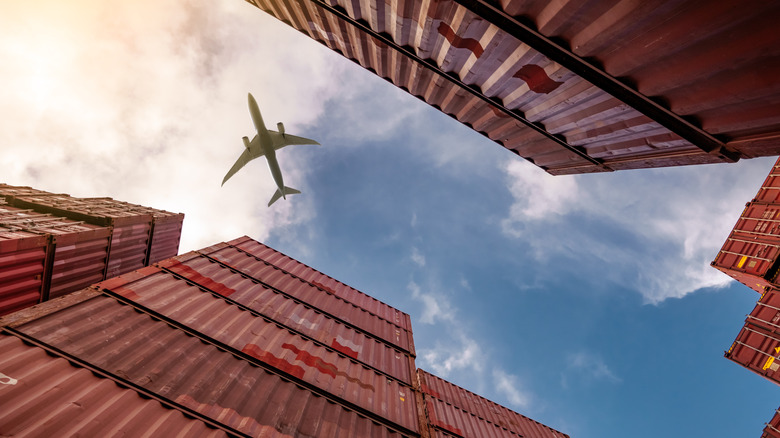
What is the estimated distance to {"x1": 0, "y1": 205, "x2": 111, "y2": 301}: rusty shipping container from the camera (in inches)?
358

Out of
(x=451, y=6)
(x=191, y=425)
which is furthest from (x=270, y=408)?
(x=451, y=6)

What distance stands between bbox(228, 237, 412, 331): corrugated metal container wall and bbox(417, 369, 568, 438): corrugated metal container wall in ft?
8.29

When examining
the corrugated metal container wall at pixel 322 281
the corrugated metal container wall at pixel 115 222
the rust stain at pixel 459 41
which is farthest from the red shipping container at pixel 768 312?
the corrugated metal container wall at pixel 115 222

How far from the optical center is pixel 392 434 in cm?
665

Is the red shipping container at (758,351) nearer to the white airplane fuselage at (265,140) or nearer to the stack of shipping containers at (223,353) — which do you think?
the stack of shipping containers at (223,353)

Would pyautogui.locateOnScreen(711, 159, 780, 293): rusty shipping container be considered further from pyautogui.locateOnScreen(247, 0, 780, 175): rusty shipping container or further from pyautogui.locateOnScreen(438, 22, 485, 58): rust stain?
pyautogui.locateOnScreen(438, 22, 485, 58): rust stain

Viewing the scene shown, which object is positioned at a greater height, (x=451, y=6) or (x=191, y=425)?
(x=451, y=6)

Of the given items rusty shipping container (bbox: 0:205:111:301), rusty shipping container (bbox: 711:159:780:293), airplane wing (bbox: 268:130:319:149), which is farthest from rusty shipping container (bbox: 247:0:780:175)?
airplane wing (bbox: 268:130:319:149)

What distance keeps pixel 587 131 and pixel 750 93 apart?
7.91 ft

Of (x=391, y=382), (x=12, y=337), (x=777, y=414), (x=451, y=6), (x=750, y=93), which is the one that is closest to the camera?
(x=750, y=93)

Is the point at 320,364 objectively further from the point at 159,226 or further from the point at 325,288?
the point at 159,226

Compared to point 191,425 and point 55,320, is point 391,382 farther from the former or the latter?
point 55,320

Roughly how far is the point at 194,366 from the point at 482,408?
11.5 metres

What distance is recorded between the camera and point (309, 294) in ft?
38.0
